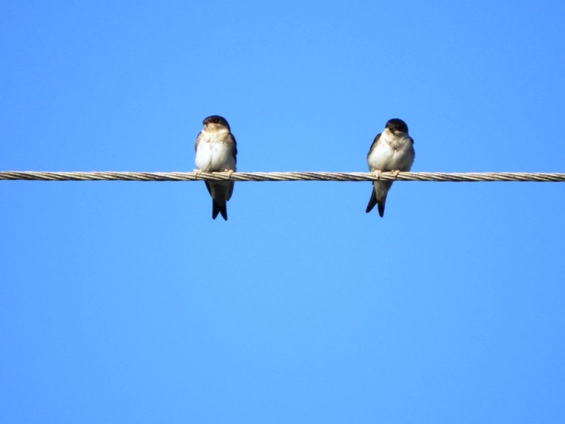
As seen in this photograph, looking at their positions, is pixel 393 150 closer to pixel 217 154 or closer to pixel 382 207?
pixel 382 207

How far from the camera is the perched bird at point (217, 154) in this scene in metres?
9.38

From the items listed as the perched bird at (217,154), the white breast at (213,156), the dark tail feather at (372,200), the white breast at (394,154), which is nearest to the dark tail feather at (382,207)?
the dark tail feather at (372,200)

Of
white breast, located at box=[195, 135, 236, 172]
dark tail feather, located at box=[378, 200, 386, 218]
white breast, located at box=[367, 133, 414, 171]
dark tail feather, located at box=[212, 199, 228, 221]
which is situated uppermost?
white breast, located at box=[367, 133, 414, 171]

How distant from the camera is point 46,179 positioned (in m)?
6.33

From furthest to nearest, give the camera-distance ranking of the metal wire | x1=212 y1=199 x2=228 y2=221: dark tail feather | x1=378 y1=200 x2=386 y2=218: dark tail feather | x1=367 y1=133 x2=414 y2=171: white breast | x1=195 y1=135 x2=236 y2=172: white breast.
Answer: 1. x1=378 y1=200 x2=386 y2=218: dark tail feather
2. x1=212 y1=199 x2=228 y2=221: dark tail feather
3. x1=367 y1=133 x2=414 y2=171: white breast
4. x1=195 y1=135 x2=236 y2=172: white breast
5. the metal wire

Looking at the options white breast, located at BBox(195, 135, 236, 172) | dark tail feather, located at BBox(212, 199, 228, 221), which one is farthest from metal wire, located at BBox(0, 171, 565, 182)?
dark tail feather, located at BBox(212, 199, 228, 221)

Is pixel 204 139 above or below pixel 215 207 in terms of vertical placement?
above

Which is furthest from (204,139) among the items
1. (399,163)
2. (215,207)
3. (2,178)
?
(2,178)

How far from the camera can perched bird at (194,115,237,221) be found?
9375mm

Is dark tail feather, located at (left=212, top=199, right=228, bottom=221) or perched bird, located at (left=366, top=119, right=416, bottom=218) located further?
dark tail feather, located at (left=212, top=199, right=228, bottom=221)

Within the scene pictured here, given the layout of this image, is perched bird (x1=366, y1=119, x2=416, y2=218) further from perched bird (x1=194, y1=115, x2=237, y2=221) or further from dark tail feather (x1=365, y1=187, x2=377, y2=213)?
perched bird (x1=194, y1=115, x2=237, y2=221)

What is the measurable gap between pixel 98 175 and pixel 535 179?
283 centimetres

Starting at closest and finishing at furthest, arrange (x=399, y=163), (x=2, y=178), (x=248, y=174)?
1. (x=2, y=178)
2. (x=248, y=174)
3. (x=399, y=163)

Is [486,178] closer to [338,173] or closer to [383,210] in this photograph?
[338,173]
